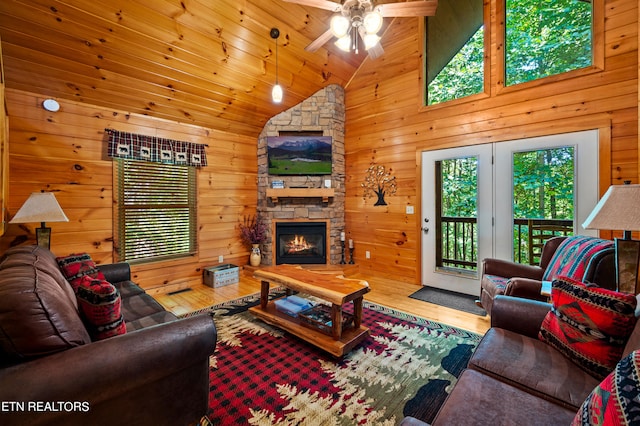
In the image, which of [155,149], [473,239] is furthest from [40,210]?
[473,239]

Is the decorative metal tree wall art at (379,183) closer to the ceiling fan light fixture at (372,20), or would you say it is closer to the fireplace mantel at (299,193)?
the fireplace mantel at (299,193)

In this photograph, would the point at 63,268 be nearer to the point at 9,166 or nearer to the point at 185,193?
the point at 9,166

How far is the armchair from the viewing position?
6.08 ft

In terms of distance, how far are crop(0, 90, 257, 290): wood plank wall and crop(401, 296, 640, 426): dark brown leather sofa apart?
391 centimetres

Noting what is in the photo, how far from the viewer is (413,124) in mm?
4137

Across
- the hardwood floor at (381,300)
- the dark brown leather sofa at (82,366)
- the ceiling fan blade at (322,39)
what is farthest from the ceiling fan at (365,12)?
the hardwood floor at (381,300)

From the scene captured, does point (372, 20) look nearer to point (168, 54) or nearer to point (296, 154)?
point (168, 54)

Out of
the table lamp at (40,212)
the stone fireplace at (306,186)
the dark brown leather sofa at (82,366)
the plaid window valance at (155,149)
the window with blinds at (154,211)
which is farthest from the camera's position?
the stone fireplace at (306,186)

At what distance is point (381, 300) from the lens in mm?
3443

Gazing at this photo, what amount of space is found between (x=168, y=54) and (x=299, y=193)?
2509mm

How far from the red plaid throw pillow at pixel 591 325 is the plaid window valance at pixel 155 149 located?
4.29 metres

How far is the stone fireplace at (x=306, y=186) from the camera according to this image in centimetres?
468

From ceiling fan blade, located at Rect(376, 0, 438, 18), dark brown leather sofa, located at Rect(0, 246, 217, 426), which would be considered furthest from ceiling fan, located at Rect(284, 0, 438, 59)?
dark brown leather sofa, located at Rect(0, 246, 217, 426)

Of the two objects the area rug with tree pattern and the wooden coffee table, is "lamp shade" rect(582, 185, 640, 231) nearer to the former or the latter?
the area rug with tree pattern
